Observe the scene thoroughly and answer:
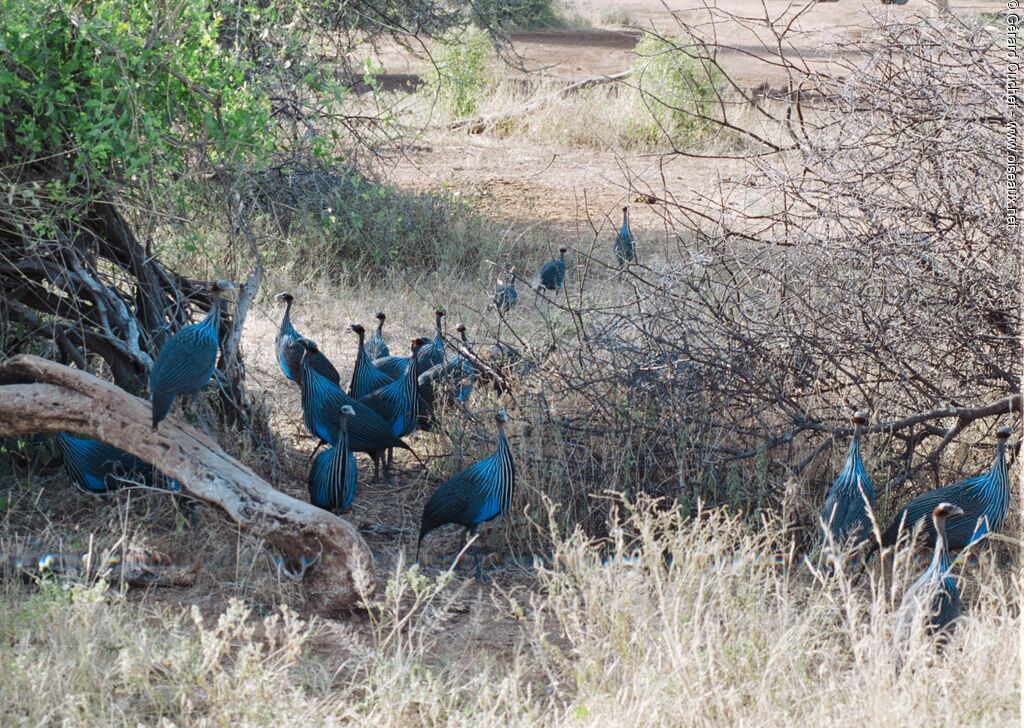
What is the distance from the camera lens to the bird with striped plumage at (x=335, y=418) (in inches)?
202

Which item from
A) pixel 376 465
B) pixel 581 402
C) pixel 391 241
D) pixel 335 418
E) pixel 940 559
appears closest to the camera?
pixel 940 559

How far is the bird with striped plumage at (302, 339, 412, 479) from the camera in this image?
5.12 metres

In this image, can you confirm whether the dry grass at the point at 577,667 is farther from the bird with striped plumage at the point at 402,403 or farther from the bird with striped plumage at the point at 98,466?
the bird with striped plumage at the point at 402,403

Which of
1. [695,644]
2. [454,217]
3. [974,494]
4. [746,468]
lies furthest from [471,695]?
[454,217]

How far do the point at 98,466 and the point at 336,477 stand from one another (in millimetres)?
929

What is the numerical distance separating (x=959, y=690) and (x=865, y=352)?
1825mm

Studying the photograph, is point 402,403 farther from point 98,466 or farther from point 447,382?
point 98,466

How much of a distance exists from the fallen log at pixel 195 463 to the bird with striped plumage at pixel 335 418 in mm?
857

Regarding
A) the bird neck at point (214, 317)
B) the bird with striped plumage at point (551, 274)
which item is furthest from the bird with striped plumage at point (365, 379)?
the bird with striped plumage at point (551, 274)

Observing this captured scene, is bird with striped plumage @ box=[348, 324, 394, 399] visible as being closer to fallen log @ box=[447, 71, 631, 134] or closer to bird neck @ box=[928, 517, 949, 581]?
bird neck @ box=[928, 517, 949, 581]

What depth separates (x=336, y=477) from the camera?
471cm

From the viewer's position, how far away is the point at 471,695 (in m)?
3.40

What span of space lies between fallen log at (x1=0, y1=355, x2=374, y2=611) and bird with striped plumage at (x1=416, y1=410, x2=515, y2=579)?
50 cm

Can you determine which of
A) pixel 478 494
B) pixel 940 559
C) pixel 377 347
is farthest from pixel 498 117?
pixel 940 559
